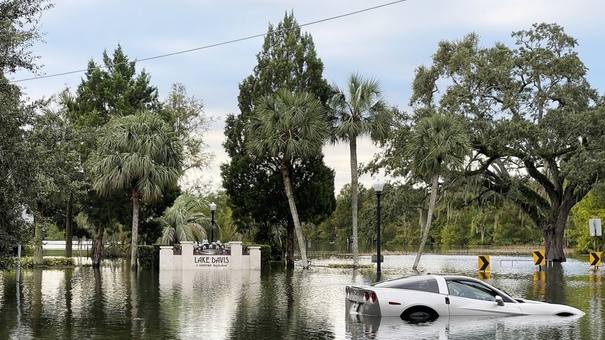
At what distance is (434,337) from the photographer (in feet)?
51.7

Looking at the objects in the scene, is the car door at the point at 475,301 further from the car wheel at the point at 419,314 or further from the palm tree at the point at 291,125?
the palm tree at the point at 291,125

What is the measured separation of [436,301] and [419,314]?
475mm

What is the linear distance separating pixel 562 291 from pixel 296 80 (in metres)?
25.7

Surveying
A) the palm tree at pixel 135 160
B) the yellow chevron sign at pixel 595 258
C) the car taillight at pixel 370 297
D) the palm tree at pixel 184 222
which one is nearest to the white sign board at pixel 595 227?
the yellow chevron sign at pixel 595 258

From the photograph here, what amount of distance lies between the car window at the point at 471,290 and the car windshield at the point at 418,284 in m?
0.41

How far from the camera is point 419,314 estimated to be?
60.7 ft

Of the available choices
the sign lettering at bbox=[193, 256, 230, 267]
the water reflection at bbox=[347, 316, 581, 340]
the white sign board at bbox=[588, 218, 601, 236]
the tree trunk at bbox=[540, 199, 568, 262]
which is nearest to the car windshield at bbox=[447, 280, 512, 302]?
the water reflection at bbox=[347, 316, 581, 340]

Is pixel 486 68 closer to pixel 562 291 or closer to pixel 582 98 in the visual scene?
pixel 582 98

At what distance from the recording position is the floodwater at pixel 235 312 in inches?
645

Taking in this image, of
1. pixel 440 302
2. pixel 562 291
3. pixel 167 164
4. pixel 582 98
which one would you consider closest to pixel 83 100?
pixel 167 164

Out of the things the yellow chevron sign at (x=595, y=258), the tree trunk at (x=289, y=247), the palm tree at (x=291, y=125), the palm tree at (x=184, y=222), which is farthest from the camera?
the palm tree at (x=184, y=222)

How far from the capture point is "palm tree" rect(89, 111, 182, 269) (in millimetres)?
44688

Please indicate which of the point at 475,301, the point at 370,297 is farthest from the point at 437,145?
the point at 370,297

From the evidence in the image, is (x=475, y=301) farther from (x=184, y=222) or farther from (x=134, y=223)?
(x=184, y=222)
